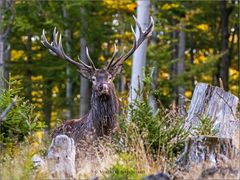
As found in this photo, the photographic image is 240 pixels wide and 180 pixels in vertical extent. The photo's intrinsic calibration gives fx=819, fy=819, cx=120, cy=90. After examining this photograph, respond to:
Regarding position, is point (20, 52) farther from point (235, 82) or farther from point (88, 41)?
point (235, 82)

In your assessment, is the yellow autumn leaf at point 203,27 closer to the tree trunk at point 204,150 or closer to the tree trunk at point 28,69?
the tree trunk at point 28,69

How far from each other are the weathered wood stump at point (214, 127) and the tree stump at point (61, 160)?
4.14 feet

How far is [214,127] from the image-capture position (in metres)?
11.3

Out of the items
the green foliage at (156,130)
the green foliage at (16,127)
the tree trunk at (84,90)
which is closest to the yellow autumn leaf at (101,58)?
the tree trunk at (84,90)

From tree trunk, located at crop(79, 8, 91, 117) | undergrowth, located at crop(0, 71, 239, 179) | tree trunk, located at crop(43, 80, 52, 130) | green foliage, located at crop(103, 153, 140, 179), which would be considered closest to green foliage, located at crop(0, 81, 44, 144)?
undergrowth, located at crop(0, 71, 239, 179)

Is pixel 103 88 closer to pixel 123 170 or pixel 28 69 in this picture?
pixel 123 170

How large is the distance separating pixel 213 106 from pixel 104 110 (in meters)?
1.90

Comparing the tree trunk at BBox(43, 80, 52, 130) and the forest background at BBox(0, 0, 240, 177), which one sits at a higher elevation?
the forest background at BBox(0, 0, 240, 177)

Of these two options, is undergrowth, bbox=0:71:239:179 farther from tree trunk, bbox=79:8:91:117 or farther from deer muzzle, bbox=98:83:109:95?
tree trunk, bbox=79:8:91:117

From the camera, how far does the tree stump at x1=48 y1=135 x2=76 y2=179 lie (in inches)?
342

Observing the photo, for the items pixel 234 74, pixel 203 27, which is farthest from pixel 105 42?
pixel 234 74

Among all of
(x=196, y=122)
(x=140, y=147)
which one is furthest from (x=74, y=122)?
(x=140, y=147)

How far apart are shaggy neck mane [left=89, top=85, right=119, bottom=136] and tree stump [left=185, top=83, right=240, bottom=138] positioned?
135 cm

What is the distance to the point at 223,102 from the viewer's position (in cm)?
1195
